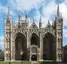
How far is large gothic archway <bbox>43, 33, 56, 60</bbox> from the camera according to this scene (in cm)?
6969

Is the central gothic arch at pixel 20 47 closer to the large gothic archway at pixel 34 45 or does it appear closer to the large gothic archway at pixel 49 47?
the large gothic archway at pixel 34 45

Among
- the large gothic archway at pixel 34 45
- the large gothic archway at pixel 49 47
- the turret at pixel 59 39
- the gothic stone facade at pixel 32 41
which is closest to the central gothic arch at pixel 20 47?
the gothic stone facade at pixel 32 41

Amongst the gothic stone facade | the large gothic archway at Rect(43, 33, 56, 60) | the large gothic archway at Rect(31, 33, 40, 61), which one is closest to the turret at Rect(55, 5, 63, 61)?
the gothic stone facade

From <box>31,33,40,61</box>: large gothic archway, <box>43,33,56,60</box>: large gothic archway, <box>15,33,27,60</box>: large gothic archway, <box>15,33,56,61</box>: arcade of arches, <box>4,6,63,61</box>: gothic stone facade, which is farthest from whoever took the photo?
<box>43,33,56,60</box>: large gothic archway

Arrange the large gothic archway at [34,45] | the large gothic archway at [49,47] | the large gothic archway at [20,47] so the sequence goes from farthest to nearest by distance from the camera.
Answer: the large gothic archway at [49,47] → the large gothic archway at [20,47] → the large gothic archway at [34,45]

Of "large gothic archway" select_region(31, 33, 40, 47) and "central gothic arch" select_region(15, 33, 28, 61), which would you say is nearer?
"central gothic arch" select_region(15, 33, 28, 61)

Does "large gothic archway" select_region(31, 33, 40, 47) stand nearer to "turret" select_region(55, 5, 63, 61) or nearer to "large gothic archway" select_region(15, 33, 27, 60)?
"large gothic archway" select_region(15, 33, 27, 60)

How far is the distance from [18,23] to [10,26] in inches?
150

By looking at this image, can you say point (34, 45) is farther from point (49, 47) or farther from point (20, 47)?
point (49, 47)

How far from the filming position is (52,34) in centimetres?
6894

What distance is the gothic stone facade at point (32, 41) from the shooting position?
67.2 m

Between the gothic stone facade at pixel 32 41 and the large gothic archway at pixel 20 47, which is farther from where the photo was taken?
the large gothic archway at pixel 20 47

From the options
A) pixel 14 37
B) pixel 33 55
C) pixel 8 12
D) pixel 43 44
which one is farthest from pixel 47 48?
pixel 8 12

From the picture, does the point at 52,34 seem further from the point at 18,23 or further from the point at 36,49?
the point at 18,23
